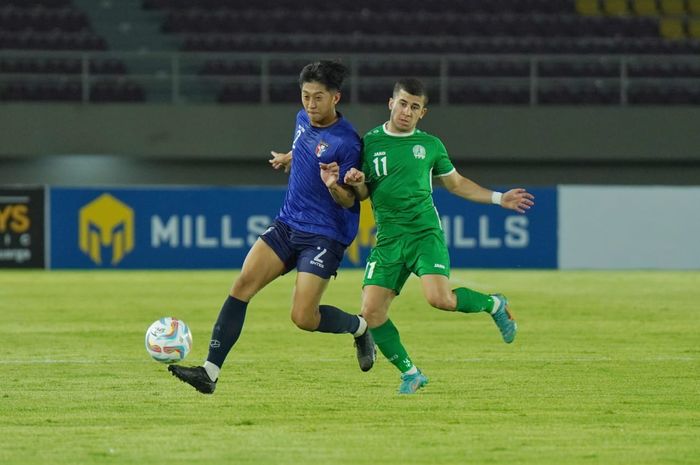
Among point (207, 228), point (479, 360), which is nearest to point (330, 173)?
point (479, 360)

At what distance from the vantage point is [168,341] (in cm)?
904

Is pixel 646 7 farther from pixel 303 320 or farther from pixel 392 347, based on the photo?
pixel 303 320

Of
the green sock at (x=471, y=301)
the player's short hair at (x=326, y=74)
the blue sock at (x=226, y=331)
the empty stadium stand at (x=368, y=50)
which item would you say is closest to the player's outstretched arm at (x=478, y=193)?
the green sock at (x=471, y=301)

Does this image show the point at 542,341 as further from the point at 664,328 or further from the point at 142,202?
the point at 142,202

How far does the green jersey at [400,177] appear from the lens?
28.0 feet

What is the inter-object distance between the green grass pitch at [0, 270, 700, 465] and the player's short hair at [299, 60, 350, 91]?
6.16 feet

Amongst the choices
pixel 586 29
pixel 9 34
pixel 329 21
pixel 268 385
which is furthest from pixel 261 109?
pixel 268 385

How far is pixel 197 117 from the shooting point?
2656cm

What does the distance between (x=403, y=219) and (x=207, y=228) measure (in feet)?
50.8

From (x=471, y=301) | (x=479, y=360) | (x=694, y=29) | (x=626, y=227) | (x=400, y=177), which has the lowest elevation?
(x=626, y=227)

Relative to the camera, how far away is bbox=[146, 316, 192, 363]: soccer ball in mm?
9047

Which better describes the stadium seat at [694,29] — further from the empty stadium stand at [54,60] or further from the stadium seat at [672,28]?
the empty stadium stand at [54,60]

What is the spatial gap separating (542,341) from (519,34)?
1792cm

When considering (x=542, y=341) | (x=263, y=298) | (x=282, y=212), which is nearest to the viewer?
(x=282, y=212)
